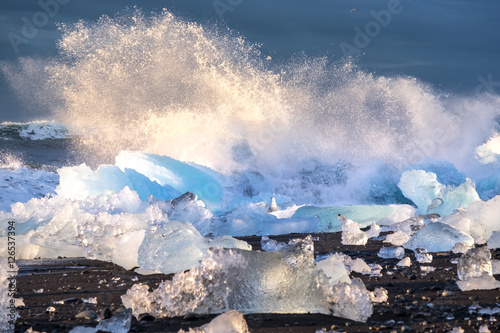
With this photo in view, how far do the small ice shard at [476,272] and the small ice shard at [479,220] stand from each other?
164 cm

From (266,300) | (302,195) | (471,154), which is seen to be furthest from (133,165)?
(471,154)

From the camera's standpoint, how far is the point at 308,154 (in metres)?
14.7

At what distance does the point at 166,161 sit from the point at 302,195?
3.89 m

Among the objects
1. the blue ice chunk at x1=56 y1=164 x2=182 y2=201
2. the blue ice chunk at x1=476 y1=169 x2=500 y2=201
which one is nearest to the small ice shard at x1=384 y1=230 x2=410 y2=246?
the blue ice chunk at x1=56 y1=164 x2=182 y2=201

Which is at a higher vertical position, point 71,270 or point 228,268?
point 71,270

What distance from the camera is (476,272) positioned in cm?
326

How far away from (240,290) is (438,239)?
2.43 m

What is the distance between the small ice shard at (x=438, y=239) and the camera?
15.2 feet

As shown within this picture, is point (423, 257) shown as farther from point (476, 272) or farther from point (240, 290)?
point (240, 290)

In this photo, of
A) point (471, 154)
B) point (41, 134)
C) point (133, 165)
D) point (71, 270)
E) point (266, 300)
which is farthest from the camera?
point (41, 134)

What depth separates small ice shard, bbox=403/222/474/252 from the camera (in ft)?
15.2

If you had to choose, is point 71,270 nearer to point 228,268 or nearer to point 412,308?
point 228,268

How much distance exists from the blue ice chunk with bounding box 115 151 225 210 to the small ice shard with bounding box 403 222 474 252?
6436mm

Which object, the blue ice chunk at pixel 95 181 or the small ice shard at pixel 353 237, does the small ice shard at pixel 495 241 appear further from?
the blue ice chunk at pixel 95 181
